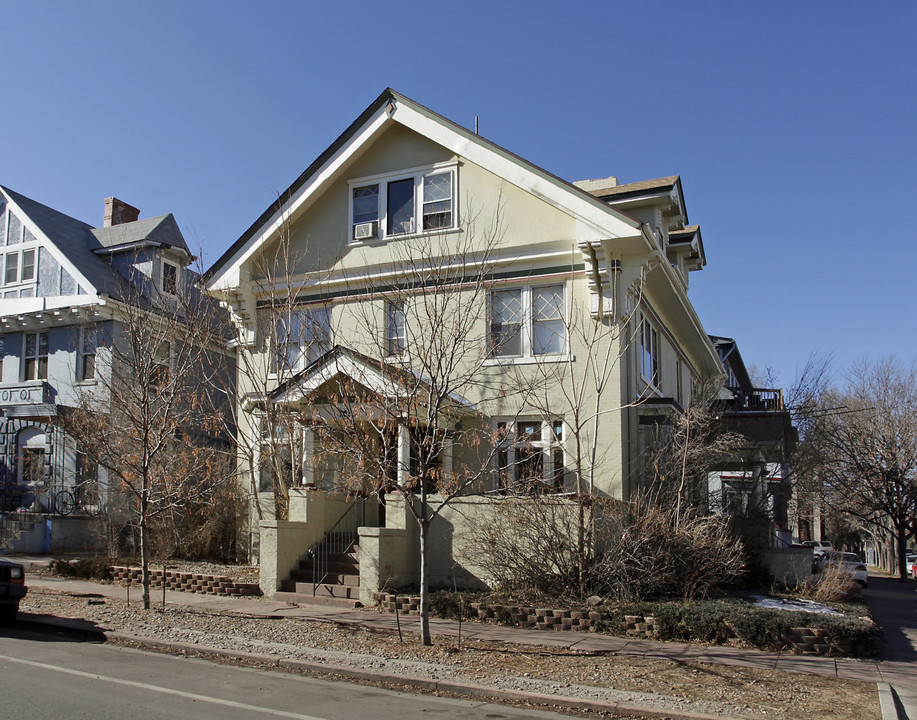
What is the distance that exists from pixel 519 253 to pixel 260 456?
22.0 feet

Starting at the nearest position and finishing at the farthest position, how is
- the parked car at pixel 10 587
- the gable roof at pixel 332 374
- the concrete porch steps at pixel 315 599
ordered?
the parked car at pixel 10 587
the concrete porch steps at pixel 315 599
the gable roof at pixel 332 374

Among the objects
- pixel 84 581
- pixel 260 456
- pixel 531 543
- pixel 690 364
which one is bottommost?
pixel 84 581

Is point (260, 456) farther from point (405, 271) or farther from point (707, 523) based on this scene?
point (707, 523)

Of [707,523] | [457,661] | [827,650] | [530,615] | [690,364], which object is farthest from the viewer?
[690,364]

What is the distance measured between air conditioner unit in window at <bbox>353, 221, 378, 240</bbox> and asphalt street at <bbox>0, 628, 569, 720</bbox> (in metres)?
10.1

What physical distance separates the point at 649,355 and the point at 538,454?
4779 millimetres

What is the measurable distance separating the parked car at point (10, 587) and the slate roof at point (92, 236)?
13.9 meters

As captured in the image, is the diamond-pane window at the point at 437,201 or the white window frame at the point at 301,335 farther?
the white window frame at the point at 301,335

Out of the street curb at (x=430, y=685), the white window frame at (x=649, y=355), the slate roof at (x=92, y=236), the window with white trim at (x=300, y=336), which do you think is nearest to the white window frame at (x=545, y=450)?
the white window frame at (x=649, y=355)

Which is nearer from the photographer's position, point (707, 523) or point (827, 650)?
point (827, 650)

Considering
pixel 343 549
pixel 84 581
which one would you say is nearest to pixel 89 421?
pixel 84 581

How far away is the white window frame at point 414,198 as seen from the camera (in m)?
17.0

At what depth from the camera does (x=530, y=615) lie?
38.9 feet

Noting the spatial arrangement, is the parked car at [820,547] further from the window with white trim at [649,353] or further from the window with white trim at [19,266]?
the window with white trim at [19,266]
